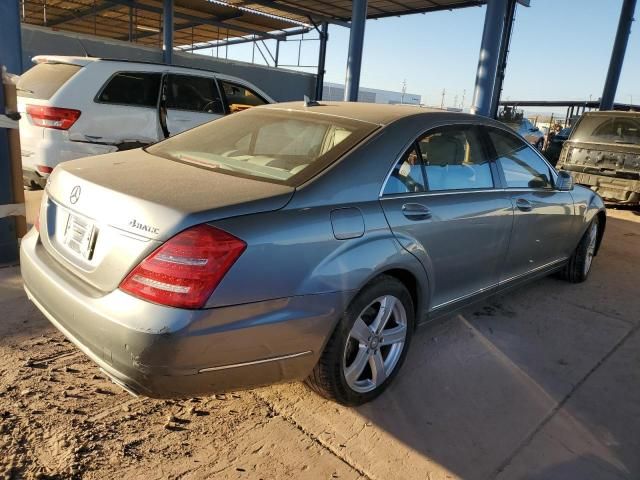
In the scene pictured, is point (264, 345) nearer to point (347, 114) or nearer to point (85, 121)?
point (347, 114)

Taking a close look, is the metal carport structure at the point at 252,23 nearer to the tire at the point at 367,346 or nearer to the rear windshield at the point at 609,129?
the rear windshield at the point at 609,129

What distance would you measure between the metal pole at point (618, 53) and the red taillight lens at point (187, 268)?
1721cm

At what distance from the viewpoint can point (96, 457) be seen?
2.20 metres

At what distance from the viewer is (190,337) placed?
76.6 inches

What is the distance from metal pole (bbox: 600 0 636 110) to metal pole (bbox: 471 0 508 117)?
7448 mm

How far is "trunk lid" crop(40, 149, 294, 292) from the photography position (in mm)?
2008

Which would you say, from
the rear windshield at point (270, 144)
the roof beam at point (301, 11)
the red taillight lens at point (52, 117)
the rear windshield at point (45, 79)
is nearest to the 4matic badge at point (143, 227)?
the rear windshield at point (270, 144)

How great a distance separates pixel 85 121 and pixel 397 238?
14.1 ft

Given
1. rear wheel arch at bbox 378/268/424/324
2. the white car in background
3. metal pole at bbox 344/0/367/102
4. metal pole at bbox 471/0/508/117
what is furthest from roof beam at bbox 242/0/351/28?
rear wheel arch at bbox 378/268/424/324

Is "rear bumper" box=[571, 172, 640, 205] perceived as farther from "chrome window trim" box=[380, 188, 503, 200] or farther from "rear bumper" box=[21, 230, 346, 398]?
"rear bumper" box=[21, 230, 346, 398]

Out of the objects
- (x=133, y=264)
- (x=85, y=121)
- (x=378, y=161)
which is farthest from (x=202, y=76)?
(x=133, y=264)

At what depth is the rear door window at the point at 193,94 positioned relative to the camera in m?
6.66

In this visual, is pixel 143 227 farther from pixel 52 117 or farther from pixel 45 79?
pixel 45 79

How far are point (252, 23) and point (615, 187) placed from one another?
1569cm
